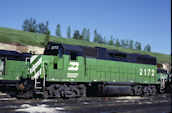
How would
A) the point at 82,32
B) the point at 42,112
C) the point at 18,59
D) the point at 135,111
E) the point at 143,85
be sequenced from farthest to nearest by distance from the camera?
the point at 82,32 → the point at 143,85 → the point at 18,59 → the point at 135,111 → the point at 42,112

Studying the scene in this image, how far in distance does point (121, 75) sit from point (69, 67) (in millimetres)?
4877

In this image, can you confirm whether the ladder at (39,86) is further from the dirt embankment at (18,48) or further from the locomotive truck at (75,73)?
the dirt embankment at (18,48)

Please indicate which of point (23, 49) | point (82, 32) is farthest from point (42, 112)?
point (82, 32)

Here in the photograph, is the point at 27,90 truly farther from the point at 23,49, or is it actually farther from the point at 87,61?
the point at 23,49

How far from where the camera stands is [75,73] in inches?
614

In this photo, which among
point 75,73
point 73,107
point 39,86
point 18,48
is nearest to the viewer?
point 73,107

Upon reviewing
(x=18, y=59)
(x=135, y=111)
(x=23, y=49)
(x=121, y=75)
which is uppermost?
(x=23, y=49)

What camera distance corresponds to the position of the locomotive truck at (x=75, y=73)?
14750 mm

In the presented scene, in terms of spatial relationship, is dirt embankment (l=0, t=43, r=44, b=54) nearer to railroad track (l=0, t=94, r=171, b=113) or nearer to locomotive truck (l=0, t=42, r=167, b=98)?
locomotive truck (l=0, t=42, r=167, b=98)

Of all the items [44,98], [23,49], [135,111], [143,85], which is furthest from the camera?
[23,49]

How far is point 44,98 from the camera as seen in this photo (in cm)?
1447

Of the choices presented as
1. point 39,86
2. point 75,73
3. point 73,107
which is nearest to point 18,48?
point 75,73

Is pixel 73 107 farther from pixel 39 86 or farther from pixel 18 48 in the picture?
pixel 18 48

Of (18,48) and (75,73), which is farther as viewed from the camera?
(18,48)
